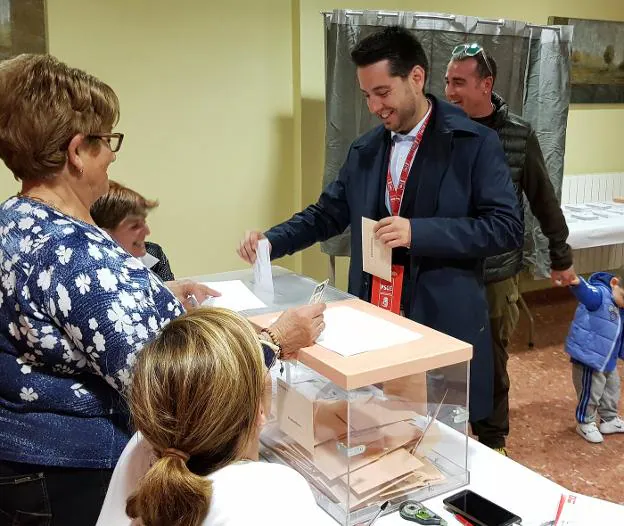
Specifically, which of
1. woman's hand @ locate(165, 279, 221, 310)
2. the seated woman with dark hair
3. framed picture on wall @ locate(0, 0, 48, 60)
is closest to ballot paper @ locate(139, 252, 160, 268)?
the seated woman with dark hair

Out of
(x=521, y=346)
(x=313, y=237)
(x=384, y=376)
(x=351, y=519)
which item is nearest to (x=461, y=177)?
(x=313, y=237)

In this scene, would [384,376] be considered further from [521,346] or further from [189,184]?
[521,346]

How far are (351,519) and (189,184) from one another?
2.68 m

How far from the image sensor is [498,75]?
12.9 feet

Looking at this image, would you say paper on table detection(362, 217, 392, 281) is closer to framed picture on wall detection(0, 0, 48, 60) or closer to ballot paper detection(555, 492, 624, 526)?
ballot paper detection(555, 492, 624, 526)

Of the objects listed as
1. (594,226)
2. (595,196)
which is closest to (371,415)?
(594,226)

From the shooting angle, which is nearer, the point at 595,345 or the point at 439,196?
the point at 439,196

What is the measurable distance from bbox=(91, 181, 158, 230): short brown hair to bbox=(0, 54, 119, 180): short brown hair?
86 cm

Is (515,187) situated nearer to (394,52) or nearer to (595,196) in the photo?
(394,52)

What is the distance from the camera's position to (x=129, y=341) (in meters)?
1.00

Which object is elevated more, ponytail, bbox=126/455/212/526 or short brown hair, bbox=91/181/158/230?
short brown hair, bbox=91/181/158/230

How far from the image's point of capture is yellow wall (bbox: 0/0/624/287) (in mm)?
3248

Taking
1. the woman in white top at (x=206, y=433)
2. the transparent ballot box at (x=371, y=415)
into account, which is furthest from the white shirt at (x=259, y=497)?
the transparent ballot box at (x=371, y=415)

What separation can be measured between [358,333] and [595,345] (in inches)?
78.2
